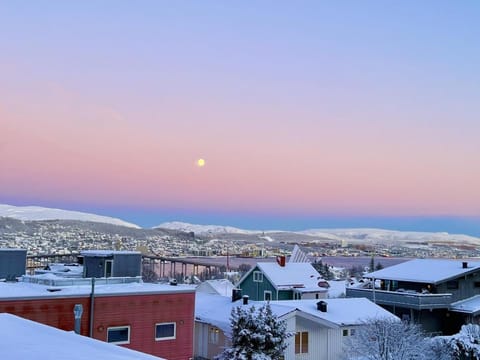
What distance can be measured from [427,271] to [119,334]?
86.0 feet

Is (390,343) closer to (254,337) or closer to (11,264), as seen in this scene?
(254,337)

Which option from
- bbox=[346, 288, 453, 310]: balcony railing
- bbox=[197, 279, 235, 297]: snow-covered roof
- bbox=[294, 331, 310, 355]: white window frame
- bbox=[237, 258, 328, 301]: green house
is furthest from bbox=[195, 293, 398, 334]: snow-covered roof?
bbox=[197, 279, 235, 297]: snow-covered roof

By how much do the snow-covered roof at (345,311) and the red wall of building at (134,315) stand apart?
305 inches

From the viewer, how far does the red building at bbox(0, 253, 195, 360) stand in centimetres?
1900

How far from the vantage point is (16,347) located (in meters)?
5.96

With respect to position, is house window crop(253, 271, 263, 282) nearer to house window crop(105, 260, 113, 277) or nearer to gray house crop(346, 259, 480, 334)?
gray house crop(346, 259, 480, 334)

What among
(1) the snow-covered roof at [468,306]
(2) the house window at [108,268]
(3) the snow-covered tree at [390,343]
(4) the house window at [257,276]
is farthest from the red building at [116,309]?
(4) the house window at [257,276]

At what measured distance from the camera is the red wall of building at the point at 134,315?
1894 centimetres

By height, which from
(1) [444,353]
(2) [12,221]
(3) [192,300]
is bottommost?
(1) [444,353]

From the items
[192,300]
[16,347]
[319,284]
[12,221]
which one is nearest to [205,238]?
[12,221]

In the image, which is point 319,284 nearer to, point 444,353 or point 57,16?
point 444,353

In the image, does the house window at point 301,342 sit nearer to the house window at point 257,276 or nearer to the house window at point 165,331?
the house window at point 165,331

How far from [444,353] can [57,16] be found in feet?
70.1

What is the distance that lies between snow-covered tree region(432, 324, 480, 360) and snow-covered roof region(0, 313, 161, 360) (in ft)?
64.9
